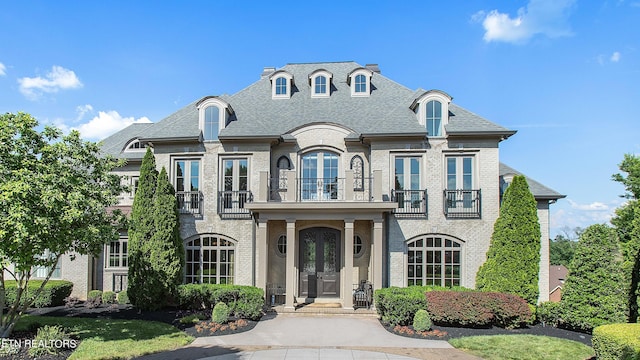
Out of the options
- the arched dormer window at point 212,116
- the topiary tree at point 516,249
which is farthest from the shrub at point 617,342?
the arched dormer window at point 212,116

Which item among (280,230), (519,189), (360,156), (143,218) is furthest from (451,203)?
(143,218)

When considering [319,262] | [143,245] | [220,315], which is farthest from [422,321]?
[143,245]

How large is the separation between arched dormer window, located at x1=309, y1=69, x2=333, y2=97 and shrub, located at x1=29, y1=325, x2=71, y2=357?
44.1ft

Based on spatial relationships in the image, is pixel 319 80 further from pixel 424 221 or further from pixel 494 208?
pixel 494 208

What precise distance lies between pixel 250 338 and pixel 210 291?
3.83m

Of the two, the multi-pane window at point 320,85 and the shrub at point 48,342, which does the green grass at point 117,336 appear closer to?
the shrub at point 48,342

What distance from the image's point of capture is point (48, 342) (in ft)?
33.4

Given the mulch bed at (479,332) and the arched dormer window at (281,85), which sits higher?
the arched dormer window at (281,85)

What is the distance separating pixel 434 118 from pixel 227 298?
34.3 feet

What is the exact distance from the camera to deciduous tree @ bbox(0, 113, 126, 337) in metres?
9.16

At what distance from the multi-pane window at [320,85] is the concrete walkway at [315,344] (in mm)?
10616

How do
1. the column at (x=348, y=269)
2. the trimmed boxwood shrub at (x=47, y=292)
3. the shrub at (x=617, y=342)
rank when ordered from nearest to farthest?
the shrub at (x=617, y=342) → the column at (x=348, y=269) → the trimmed boxwood shrub at (x=47, y=292)

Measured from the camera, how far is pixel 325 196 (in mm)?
16922

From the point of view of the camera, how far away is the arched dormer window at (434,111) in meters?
16.6
